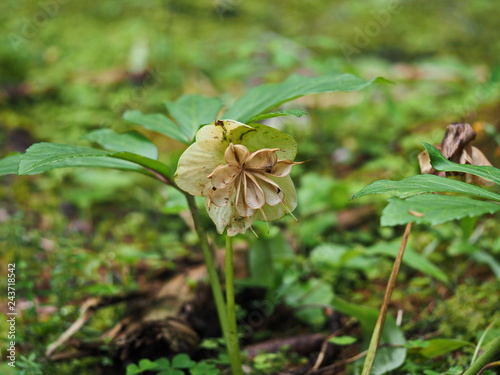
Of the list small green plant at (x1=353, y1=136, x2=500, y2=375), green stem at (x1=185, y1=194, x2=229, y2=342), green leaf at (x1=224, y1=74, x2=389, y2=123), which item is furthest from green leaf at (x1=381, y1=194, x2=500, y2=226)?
green stem at (x1=185, y1=194, x2=229, y2=342)

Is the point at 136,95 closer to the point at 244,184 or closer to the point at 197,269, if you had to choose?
the point at 197,269

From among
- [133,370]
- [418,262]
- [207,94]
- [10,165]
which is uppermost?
[207,94]

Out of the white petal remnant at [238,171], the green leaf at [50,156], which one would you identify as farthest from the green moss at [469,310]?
the green leaf at [50,156]

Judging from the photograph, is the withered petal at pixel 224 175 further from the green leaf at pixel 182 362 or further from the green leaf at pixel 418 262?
the green leaf at pixel 418 262

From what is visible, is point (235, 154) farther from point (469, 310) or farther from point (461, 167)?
point (469, 310)

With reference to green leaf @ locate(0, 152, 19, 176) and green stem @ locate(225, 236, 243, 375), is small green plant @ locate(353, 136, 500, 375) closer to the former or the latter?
green stem @ locate(225, 236, 243, 375)

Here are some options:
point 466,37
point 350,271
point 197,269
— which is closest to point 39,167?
point 197,269

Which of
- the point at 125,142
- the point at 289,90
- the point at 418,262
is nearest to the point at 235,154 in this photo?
the point at 289,90
